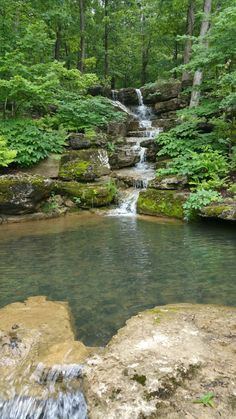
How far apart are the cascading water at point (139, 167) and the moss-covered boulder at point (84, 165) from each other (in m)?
1.13

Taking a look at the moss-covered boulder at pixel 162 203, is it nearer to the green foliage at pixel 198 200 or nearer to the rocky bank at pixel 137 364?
the green foliage at pixel 198 200

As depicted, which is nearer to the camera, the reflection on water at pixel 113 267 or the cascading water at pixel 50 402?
the cascading water at pixel 50 402

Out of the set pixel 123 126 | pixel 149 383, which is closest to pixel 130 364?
pixel 149 383

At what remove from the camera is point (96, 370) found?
2.98m

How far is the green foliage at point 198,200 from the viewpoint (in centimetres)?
855

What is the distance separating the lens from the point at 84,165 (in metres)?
11.1

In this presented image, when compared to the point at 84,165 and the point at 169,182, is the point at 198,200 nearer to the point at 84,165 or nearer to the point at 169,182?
the point at 169,182

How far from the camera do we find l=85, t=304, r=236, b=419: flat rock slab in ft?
8.31

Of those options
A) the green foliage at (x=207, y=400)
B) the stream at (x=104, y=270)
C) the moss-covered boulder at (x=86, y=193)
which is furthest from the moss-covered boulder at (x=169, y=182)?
the green foliage at (x=207, y=400)

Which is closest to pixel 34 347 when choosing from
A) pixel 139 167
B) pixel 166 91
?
pixel 139 167

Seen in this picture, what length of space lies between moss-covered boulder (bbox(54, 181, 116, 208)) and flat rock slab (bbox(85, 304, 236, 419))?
268 inches

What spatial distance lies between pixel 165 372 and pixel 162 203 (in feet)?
23.4

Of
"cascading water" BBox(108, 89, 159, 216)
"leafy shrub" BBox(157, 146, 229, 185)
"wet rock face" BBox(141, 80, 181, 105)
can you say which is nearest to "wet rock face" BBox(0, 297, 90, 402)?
"cascading water" BBox(108, 89, 159, 216)

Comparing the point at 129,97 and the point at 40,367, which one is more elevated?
the point at 129,97
